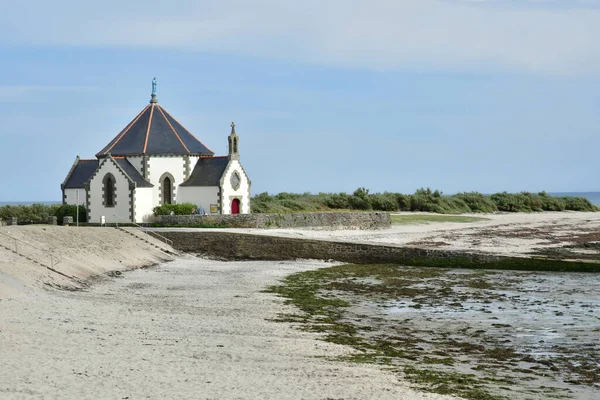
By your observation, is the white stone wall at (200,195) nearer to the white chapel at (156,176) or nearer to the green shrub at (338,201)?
the white chapel at (156,176)

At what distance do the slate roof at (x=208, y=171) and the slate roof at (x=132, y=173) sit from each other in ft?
7.20

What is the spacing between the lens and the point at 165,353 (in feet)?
41.6

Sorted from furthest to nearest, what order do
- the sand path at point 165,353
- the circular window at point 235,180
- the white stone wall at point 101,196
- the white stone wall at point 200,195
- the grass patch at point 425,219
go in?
1. the grass patch at point 425,219
2. the circular window at point 235,180
3. the white stone wall at point 200,195
4. the white stone wall at point 101,196
5. the sand path at point 165,353

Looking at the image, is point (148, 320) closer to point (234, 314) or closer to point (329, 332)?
point (234, 314)

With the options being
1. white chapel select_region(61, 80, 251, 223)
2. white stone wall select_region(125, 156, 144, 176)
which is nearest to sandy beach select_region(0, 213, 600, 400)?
white chapel select_region(61, 80, 251, 223)

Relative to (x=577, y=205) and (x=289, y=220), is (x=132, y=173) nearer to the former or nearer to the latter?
(x=289, y=220)

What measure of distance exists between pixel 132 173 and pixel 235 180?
18.3 ft

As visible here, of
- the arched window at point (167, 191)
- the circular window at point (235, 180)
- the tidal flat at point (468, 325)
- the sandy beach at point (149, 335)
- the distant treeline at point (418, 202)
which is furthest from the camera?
the distant treeline at point (418, 202)

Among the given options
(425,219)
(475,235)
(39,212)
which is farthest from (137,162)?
(425,219)

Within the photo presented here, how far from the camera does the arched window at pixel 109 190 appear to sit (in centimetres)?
4316

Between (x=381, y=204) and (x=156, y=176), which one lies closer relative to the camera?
(x=156, y=176)

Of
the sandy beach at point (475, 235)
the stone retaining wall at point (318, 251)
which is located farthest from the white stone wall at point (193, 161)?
the stone retaining wall at point (318, 251)

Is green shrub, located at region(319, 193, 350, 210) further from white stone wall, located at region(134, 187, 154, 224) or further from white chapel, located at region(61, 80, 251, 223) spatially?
white stone wall, located at region(134, 187, 154, 224)

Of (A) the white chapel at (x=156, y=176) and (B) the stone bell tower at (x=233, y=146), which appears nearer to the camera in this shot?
(A) the white chapel at (x=156, y=176)
